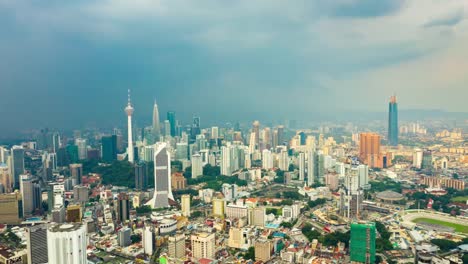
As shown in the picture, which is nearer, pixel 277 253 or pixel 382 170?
pixel 277 253

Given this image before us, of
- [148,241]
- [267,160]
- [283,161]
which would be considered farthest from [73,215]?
[283,161]

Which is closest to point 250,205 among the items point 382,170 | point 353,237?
point 353,237

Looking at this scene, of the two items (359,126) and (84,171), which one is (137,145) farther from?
(359,126)

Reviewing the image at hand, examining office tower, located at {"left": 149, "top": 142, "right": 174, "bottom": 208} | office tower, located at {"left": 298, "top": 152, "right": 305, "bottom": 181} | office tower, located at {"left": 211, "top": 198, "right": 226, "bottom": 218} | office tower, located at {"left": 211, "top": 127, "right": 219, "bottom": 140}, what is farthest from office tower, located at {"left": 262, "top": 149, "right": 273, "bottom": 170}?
office tower, located at {"left": 211, "top": 198, "right": 226, "bottom": 218}

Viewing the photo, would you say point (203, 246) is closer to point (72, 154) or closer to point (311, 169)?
point (311, 169)

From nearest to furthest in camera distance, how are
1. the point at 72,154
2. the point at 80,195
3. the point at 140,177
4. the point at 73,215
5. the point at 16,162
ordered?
the point at 73,215, the point at 80,195, the point at 16,162, the point at 140,177, the point at 72,154

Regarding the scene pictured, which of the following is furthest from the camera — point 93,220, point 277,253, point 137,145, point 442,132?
point 137,145
